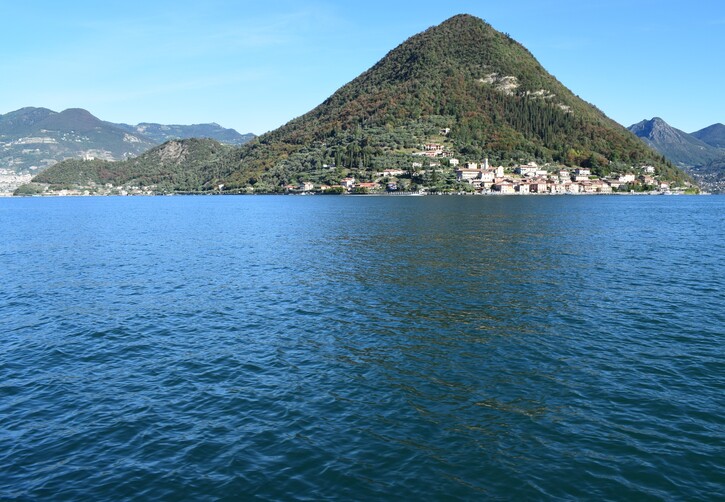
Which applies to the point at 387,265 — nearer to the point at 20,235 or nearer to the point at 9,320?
the point at 9,320

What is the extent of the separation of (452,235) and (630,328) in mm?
51533

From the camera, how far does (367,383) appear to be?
2322cm

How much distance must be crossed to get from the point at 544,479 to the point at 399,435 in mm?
5506

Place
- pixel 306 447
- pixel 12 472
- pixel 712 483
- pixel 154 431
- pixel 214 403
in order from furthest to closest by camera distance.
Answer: pixel 214 403 → pixel 154 431 → pixel 306 447 → pixel 12 472 → pixel 712 483

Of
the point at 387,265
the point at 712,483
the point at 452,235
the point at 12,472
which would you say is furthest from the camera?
the point at 452,235

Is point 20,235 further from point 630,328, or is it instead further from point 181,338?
point 630,328

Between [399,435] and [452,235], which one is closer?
[399,435]

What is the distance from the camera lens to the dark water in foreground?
51.8 ft

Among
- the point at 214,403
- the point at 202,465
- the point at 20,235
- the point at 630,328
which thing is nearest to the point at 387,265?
the point at 630,328

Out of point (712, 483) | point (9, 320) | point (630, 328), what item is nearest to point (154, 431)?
point (712, 483)

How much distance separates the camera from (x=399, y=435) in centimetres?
1823

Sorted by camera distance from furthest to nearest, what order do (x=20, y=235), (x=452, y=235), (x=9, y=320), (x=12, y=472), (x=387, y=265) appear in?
(x=20, y=235), (x=452, y=235), (x=387, y=265), (x=9, y=320), (x=12, y=472)

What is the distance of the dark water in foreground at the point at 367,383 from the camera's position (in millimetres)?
15796

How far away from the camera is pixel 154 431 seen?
18.8m
